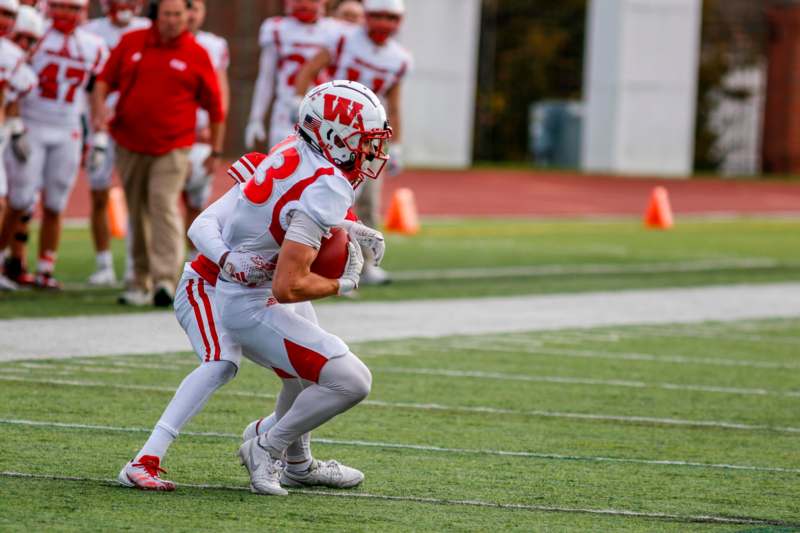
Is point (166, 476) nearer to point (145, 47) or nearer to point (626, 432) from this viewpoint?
point (626, 432)

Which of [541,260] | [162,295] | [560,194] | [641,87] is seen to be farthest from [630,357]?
[641,87]

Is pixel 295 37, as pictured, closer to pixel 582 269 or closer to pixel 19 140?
pixel 19 140

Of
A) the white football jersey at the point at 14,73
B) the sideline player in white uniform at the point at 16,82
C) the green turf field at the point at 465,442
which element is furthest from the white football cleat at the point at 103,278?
the green turf field at the point at 465,442

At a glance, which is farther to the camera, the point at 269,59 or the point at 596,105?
the point at 596,105

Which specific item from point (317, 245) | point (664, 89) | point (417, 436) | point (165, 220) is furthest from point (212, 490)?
point (664, 89)

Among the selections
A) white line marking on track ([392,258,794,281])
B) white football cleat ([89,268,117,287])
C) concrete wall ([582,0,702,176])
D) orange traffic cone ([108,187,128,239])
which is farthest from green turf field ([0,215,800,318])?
concrete wall ([582,0,702,176])

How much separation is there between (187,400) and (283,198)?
0.81m

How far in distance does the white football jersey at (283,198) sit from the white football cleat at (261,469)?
1.90 feet

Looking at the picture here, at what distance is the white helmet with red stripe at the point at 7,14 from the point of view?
1109 cm

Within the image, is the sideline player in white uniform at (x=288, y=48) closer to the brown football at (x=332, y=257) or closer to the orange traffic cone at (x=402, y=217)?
the orange traffic cone at (x=402, y=217)

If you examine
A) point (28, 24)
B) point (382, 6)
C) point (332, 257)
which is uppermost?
point (382, 6)

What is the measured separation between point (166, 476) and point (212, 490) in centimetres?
26

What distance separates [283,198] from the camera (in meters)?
5.89

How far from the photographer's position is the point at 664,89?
121ft
